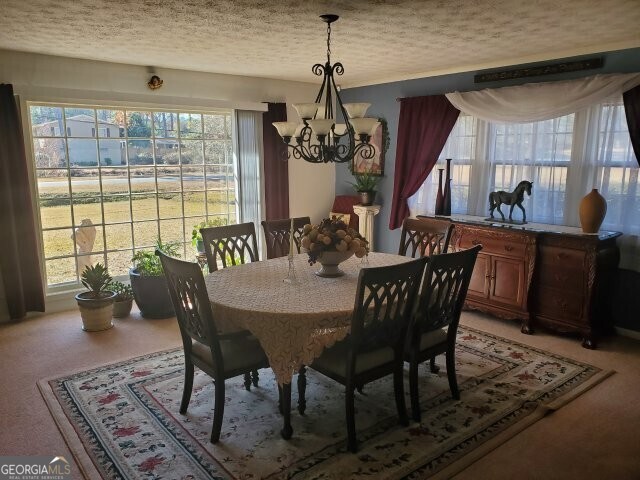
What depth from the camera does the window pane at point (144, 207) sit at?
4.86 m

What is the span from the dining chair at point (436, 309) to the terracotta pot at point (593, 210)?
4.98 ft

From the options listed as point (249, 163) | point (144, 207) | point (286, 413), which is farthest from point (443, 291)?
point (144, 207)

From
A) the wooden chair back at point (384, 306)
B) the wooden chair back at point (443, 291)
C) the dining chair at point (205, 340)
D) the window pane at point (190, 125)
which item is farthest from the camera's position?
the window pane at point (190, 125)

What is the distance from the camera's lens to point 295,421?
264 centimetres

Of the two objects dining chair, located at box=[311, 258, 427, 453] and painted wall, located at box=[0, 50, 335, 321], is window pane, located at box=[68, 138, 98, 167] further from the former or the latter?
dining chair, located at box=[311, 258, 427, 453]

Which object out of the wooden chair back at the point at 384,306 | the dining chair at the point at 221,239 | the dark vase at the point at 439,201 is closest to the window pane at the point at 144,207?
the dining chair at the point at 221,239

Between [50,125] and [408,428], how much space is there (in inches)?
160

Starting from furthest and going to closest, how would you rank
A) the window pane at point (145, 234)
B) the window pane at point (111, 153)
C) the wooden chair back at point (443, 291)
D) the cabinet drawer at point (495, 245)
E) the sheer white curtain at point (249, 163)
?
the sheer white curtain at point (249, 163) → the window pane at point (145, 234) → the window pane at point (111, 153) → the cabinet drawer at point (495, 245) → the wooden chair back at point (443, 291)

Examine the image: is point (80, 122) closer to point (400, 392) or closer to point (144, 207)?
point (144, 207)

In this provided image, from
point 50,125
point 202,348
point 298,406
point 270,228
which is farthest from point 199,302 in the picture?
point 50,125

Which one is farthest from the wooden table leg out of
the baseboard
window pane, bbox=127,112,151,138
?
window pane, bbox=127,112,151,138

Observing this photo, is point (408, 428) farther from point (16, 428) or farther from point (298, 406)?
point (16, 428)

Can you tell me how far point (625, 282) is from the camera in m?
3.84

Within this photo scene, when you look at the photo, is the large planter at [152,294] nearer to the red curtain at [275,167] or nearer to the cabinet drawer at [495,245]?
the red curtain at [275,167]
